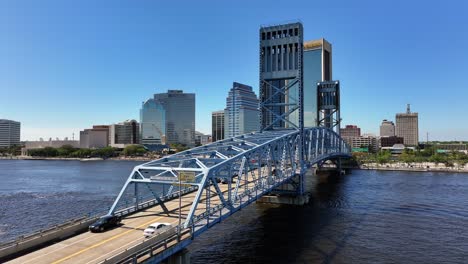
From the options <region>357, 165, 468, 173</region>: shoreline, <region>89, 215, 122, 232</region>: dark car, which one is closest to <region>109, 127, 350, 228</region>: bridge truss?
<region>89, 215, 122, 232</region>: dark car

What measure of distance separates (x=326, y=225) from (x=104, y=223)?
136 feet

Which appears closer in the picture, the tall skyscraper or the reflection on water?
the reflection on water

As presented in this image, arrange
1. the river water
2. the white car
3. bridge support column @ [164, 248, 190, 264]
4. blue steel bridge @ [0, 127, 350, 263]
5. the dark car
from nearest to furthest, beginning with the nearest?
blue steel bridge @ [0, 127, 350, 263]
bridge support column @ [164, 248, 190, 264]
the white car
the dark car
the river water

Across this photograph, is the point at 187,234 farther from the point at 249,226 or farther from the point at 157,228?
the point at 249,226

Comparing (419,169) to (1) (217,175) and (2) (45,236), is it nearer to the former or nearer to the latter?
(1) (217,175)

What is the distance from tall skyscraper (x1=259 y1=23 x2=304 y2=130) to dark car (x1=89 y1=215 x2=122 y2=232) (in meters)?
54.8

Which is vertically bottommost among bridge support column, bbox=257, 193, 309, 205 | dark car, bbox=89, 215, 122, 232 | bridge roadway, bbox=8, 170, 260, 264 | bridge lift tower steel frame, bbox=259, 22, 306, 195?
bridge support column, bbox=257, 193, 309, 205

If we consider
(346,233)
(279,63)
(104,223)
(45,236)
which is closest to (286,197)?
(346,233)

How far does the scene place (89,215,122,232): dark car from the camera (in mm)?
39188

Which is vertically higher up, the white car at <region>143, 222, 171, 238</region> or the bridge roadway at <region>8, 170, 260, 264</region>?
the white car at <region>143, 222, 171, 238</region>

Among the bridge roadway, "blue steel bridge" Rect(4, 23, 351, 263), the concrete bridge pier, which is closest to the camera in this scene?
the bridge roadway

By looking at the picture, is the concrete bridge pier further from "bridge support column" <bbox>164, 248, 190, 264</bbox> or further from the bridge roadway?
"bridge support column" <bbox>164, 248, 190, 264</bbox>

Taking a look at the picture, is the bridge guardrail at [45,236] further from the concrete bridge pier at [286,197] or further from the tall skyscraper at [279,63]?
the tall skyscraper at [279,63]

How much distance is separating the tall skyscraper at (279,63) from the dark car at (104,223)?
5475 cm
